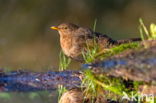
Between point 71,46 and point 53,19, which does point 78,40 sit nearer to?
point 71,46

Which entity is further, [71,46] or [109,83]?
[71,46]

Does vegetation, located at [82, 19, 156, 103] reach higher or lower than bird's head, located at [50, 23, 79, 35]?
lower

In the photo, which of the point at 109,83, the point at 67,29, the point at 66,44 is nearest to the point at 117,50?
the point at 109,83

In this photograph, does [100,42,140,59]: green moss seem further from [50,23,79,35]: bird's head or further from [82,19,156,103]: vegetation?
[50,23,79,35]: bird's head

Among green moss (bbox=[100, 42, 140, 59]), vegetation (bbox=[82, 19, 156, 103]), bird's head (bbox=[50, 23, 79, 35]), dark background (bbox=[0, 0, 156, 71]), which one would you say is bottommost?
vegetation (bbox=[82, 19, 156, 103])

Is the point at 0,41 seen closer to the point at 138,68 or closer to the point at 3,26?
the point at 3,26

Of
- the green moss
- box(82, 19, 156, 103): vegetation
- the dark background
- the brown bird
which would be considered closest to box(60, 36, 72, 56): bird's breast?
the brown bird

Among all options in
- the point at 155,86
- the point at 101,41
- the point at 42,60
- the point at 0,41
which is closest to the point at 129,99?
the point at 155,86
